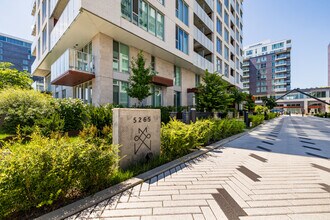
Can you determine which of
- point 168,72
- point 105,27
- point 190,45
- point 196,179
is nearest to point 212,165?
point 196,179

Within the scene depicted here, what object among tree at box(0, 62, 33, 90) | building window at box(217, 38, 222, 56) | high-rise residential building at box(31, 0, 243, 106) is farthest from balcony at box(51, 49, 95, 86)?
building window at box(217, 38, 222, 56)

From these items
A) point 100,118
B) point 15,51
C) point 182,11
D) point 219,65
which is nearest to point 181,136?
point 100,118

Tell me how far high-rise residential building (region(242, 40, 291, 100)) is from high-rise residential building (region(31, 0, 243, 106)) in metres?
75.6

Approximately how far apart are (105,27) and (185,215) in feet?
40.6

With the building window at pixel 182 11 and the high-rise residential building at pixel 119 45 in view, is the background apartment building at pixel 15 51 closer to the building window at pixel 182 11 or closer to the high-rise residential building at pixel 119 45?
the high-rise residential building at pixel 119 45

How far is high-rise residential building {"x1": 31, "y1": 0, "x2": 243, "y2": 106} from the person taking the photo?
11.3 metres

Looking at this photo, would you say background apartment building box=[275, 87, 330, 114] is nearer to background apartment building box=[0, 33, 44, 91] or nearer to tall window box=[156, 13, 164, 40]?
tall window box=[156, 13, 164, 40]

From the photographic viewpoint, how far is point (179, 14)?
17625mm

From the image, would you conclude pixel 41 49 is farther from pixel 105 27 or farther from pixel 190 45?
pixel 190 45

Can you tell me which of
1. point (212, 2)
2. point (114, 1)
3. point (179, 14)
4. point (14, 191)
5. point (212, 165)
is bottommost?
point (212, 165)

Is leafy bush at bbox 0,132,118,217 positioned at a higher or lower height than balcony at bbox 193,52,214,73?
lower

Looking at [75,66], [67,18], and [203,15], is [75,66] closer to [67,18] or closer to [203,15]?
[67,18]

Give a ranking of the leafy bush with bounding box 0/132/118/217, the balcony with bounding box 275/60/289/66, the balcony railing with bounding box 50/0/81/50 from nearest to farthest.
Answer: the leafy bush with bounding box 0/132/118/217, the balcony railing with bounding box 50/0/81/50, the balcony with bounding box 275/60/289/66

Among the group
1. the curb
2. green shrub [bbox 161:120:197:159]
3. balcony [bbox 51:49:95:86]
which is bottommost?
the curb
